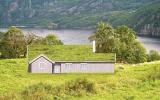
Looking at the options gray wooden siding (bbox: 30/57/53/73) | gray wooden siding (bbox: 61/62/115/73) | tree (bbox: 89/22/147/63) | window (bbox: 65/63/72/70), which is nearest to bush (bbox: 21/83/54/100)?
window (bbox: 65/63/72/70)

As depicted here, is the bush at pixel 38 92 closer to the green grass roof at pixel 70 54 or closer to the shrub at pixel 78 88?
the shrub at pixel 78 88

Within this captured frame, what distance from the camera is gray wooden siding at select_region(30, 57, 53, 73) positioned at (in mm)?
69625

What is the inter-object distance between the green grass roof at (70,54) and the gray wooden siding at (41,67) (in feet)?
3.81

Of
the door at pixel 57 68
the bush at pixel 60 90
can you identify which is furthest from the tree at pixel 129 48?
the bush at pixel 60 90

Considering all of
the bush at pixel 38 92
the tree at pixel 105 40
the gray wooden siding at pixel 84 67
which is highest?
the tree at pixel 105 40

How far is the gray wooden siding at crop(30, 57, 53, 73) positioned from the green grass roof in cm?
116

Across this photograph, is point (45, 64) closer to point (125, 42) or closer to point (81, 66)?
point (81, 66)

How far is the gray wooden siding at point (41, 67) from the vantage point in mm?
69625

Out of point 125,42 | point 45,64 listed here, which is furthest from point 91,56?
point 125,42

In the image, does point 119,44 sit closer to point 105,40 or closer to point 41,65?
point 105,40

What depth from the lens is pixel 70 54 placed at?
235 feet

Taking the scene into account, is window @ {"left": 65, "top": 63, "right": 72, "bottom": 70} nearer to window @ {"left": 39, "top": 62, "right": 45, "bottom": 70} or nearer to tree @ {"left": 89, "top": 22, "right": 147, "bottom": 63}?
window @ {"left": 39, "top": 62, "right": 45, "bottom": 70}

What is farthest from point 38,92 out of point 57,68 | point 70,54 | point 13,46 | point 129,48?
point 129,48

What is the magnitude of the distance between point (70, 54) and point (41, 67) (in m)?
5.62
